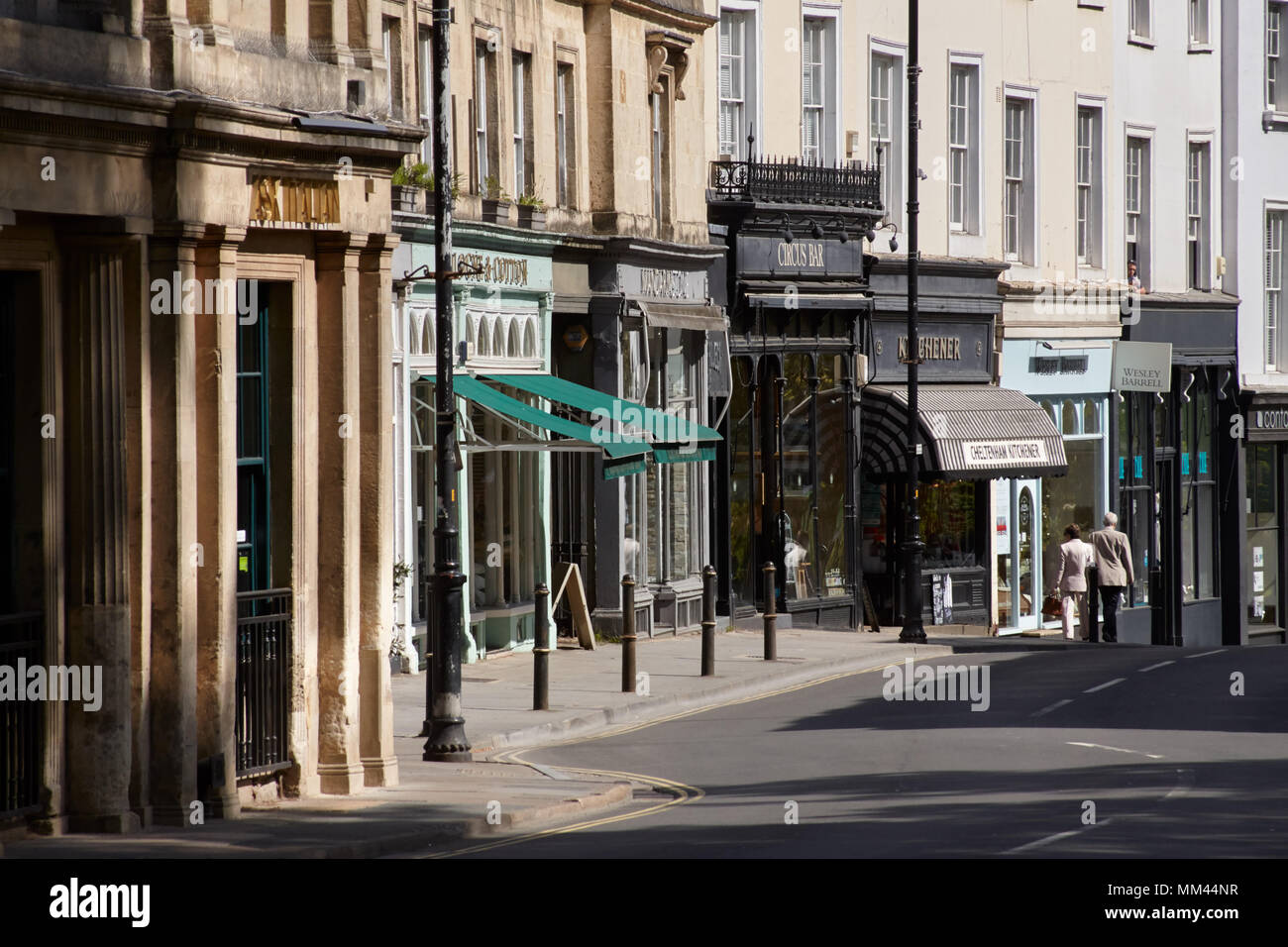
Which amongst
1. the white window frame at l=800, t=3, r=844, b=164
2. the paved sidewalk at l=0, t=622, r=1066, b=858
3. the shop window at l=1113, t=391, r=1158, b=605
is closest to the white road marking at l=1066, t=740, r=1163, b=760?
the paved sidewalk at l=0, t=622, r=1066, b=858

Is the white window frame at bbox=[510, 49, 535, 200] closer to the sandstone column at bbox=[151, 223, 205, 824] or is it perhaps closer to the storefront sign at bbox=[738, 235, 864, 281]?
the storefront sign at bbox=[738, 235, 864, 281]

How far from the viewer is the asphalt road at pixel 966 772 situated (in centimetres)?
1298

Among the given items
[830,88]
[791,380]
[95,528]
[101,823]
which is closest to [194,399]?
[95,528]

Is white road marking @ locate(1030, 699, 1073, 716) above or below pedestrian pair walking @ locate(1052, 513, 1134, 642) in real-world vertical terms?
below

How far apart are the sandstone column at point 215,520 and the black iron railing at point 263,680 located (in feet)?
1.11

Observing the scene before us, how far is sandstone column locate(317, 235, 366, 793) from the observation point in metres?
15.6

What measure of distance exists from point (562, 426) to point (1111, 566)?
35.3 ft

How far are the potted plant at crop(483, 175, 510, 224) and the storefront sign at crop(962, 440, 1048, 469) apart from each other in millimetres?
11368

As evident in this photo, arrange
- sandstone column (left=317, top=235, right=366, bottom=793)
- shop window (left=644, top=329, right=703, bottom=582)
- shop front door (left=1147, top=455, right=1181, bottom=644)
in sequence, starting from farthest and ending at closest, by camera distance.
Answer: shop front door (left=1147, top=455, right=1181, bottom=644)
shop window (left=644, top=329, right=703, bottom=582)
sandstone column (left=317, top=235, right=366, bottom=793)

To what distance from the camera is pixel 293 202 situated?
15078 mm

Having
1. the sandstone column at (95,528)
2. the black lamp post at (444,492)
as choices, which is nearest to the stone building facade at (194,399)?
the sandstone column at (95,528)

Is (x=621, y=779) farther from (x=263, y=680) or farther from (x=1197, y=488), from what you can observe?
(x=1197, y=488)

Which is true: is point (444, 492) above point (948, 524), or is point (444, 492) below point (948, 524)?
above

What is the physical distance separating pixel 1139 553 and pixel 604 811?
27.1 metres
